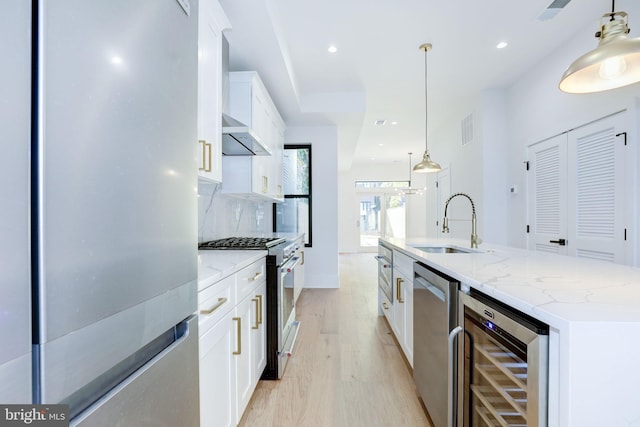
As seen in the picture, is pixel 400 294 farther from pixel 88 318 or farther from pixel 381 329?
pixel 88 318

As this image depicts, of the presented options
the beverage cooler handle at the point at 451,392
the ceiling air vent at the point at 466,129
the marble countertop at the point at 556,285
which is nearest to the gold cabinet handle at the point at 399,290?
the marble countertop at the point at 556,285

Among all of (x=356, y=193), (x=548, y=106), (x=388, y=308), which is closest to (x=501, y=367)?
(x=388, y=308)

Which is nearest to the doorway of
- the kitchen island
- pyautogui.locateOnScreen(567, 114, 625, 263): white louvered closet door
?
pyautogui.locateOnScreen(567, 114, 625, 263): white louvered closet door

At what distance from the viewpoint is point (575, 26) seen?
9.18ft

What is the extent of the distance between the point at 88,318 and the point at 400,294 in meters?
2.10

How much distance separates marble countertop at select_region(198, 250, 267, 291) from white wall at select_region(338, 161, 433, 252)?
793 centimetres

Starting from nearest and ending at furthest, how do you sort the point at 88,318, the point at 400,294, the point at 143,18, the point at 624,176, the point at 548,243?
the point at 88,318, the point at 143,18, the point at 400,294, the point at 624,176, the point at 548,243

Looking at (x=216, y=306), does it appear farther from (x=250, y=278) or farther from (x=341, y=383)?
(x=341, y=383)

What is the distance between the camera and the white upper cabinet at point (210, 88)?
5.41ft

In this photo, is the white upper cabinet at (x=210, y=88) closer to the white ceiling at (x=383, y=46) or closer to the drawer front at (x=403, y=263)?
the white ceiling at (x=383, y=46)

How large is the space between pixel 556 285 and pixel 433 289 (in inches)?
20.0

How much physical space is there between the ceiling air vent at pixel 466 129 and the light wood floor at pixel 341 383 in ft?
10.8

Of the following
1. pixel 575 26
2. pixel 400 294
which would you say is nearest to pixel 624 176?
pixel 575 26

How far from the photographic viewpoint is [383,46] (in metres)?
3.05
